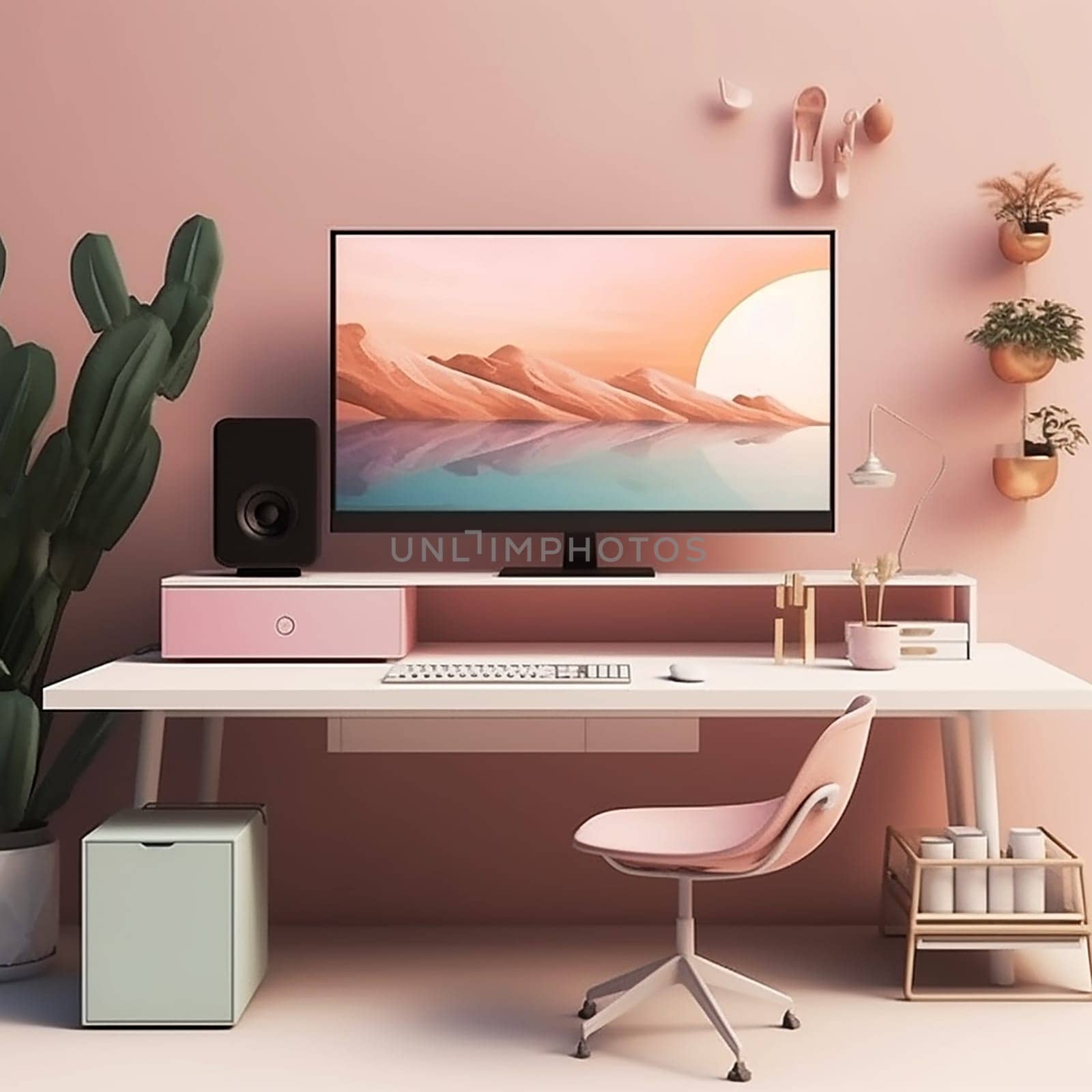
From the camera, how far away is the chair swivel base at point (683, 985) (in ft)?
8.75

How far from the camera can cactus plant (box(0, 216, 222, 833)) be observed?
10.0 ft

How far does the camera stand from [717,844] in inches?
109

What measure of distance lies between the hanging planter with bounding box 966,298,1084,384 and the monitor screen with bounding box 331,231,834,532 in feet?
1.53

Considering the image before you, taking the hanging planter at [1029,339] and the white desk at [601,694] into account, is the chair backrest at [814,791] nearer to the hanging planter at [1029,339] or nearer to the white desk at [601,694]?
the white desk at [601,694]

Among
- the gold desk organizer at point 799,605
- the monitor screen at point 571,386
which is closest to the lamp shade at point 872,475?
the monitor screen at point 571,386

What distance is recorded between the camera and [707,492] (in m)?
3.37

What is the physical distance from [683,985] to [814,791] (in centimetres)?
53

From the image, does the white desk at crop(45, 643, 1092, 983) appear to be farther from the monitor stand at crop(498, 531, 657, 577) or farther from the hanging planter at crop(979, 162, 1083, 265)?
the hanging planter at crop(979, 162, 1083, 265)

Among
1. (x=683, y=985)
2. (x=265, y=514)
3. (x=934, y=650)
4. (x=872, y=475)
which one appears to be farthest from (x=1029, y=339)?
(x=265, y=514)

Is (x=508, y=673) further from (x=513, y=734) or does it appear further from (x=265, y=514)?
(x=265, y=514)

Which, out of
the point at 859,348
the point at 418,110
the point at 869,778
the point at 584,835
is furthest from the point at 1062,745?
the point at 418,110

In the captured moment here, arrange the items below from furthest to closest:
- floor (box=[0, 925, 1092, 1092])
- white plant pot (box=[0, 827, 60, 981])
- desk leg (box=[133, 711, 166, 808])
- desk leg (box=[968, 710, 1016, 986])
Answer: white plant pot (box=[0, 827, 60, 981]) < desk leg (box=[133, 711, 166, 808]) < desk leg (box=[968, 710, 1016, 986]) < floor (box=[0, 925, 1092, 1092])

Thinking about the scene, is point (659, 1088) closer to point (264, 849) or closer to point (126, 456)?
point (264, 849)

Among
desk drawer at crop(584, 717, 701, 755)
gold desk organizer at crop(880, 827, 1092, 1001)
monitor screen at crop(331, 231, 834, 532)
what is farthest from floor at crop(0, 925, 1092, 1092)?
monitor screen at crop(331, 231, 834, 532)
